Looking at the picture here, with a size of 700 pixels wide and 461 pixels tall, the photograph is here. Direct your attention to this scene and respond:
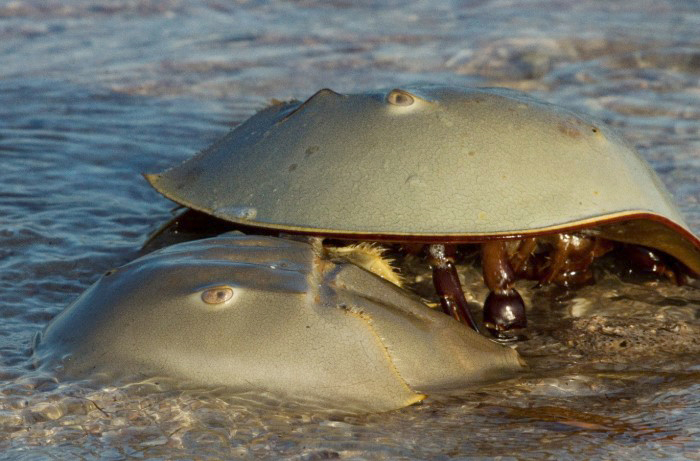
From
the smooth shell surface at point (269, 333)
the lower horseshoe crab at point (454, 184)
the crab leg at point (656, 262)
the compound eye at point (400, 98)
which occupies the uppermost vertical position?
the compound eye at point (400, 98)

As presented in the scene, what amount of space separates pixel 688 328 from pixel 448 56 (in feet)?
12.4

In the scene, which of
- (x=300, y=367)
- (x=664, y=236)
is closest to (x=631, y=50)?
(x=664, y=236)

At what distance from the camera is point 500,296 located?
2523mm

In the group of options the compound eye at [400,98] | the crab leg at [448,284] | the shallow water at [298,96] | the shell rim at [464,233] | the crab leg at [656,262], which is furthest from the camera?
the crab leg at [656,262]

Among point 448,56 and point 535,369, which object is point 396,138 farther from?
point 448,56

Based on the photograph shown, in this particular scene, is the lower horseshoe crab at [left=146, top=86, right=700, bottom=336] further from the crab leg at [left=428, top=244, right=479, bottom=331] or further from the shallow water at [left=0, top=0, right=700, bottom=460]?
the shallow water at [left=0, top=0, right=700, bottom=460]

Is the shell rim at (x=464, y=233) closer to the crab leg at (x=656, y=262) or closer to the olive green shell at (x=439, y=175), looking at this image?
the olive green shell at (x=439, y=175)

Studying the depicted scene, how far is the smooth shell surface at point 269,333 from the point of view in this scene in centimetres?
199

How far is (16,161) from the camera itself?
3.92m

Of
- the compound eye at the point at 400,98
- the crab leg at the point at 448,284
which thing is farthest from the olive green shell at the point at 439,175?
the crab leg at the point at 448,284

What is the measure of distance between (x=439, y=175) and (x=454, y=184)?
0.05 meters

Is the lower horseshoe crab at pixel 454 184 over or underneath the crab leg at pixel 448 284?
over

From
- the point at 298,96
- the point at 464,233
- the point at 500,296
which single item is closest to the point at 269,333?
the point at 464,233

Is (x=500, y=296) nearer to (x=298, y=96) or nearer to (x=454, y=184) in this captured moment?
(x=454, y=184)
